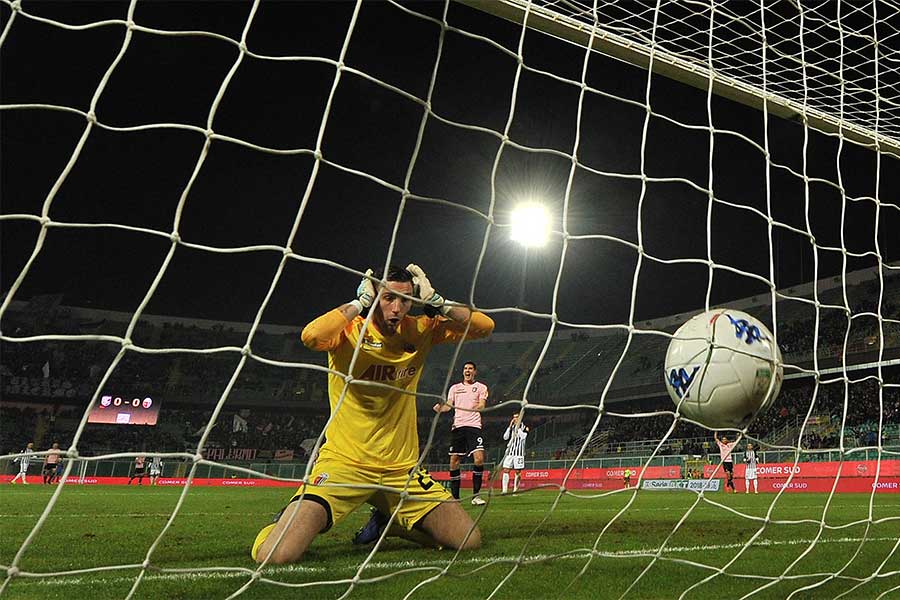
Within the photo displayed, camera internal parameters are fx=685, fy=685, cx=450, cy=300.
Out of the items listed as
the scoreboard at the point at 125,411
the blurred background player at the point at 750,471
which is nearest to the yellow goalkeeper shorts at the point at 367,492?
the blurred background player at the point at 750,471

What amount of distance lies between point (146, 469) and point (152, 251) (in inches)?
317

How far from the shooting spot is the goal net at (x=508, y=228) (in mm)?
2586

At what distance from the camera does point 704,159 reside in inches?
631

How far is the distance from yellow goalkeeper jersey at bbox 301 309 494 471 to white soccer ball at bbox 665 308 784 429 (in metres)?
1.00

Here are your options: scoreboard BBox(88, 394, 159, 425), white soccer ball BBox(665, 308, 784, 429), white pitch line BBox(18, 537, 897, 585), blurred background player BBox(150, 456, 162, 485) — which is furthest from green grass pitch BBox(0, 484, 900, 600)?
scoreboard BBox(88, 394, 159, 425)

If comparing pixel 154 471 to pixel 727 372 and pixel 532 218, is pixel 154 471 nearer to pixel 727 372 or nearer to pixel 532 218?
pixel 532 218

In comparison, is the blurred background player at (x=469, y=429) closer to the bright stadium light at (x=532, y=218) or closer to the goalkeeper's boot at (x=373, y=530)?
the goalkeeper's boot at (x=373, y=530)

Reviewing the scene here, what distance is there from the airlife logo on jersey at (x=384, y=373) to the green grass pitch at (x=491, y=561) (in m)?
0.86

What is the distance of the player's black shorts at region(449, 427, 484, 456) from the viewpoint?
24.7 ft

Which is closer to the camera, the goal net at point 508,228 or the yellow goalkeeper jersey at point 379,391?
the goal net at point 508,228

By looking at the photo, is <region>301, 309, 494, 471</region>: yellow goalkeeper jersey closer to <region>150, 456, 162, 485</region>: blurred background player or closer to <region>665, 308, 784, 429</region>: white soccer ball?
<region>665, 308, 784, 429</region>: white soccer ball

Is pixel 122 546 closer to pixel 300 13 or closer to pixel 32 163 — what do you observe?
pixel 300 13

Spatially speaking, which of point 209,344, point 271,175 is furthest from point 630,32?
point 209,344

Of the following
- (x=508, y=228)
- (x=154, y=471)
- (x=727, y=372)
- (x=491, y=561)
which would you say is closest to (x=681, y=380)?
(x=727, y=372)
